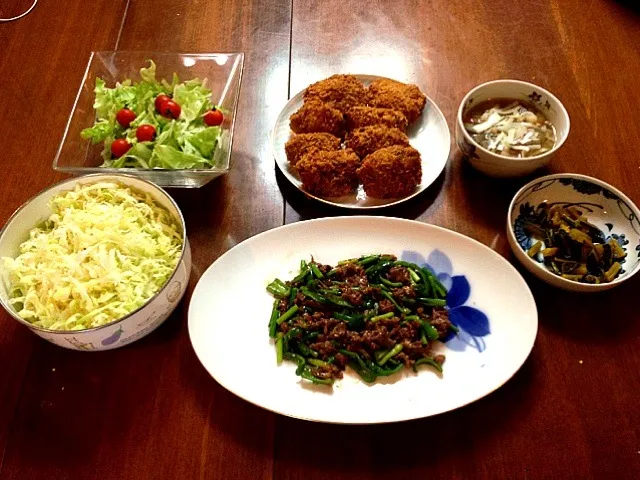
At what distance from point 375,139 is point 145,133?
718 millimetres

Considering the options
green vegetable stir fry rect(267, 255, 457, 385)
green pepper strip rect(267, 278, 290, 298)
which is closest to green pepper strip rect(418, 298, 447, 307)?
green vegetable stir fry rect(267, 255, 457, 385)

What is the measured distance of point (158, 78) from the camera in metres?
1.85

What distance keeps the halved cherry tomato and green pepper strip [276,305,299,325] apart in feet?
2.73

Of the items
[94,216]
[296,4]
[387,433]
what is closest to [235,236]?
[94,216]

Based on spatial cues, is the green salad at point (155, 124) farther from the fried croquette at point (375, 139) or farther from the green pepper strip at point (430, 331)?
the green pepper strip at point (430, 331)

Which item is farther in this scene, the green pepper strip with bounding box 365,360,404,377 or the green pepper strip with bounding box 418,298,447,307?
the green pepper strip with bounding box 418,298,447,307

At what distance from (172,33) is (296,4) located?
20.9 inches

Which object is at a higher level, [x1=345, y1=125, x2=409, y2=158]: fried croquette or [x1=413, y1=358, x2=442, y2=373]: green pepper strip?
[x1=345, y1=125, x2=409, y2=158]: fried croquette

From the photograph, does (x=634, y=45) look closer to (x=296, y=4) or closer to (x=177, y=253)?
(x=296, y=4)

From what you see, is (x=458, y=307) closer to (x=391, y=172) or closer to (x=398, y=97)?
(x=391, y=172)

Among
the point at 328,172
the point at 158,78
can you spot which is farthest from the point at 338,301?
the point at 158,78

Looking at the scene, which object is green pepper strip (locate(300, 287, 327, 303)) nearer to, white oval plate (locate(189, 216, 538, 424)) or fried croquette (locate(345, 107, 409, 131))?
white oval plate (locate(189, 216, 538, 424))

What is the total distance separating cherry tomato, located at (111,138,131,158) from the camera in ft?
5.27

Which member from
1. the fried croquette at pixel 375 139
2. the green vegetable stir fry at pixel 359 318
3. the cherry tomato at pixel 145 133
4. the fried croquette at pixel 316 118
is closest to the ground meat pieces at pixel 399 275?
the green vegetable stir fry at pixel 359 318
